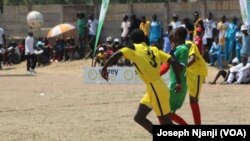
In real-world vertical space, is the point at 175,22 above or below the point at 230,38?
above

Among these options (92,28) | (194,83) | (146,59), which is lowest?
(92,28)

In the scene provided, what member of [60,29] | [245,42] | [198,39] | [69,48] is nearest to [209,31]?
[245,42]

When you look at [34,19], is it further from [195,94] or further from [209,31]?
[195,94]

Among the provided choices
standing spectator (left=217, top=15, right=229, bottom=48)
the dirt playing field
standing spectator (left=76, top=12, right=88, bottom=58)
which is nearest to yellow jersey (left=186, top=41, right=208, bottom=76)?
the dirt playing field

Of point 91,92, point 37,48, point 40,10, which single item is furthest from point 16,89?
point 40,10

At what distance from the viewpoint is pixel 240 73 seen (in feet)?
72.4

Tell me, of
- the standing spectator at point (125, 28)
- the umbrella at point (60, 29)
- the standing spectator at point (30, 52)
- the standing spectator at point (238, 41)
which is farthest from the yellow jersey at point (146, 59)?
the umbrella at point (60, 29)

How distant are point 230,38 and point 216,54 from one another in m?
0.78

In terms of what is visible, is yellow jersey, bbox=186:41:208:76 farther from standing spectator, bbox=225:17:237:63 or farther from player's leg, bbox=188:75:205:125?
standing spectator, bbox=225:17:237:63

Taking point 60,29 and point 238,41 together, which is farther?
point 60,29

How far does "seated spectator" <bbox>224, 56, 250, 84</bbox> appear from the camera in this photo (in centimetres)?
2197

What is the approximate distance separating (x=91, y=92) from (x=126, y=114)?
17.8 ft

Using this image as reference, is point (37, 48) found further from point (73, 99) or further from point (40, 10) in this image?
point (73, 99)

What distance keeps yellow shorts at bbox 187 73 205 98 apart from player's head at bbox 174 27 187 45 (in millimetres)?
765
